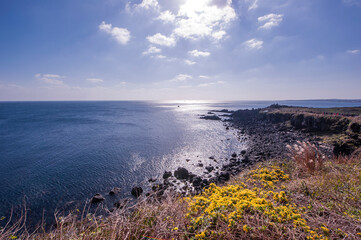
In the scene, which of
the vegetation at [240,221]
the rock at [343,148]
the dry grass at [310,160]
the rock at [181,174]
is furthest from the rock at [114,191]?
the rock at [343,148]

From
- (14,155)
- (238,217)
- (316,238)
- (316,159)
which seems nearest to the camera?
(316,238)

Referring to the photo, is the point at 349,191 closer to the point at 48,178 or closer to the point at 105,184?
the point at 105,184

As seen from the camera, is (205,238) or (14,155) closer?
(205,238)

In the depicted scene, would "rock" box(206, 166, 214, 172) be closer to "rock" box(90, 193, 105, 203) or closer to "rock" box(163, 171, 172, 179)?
"rock" box(163, 171, 172, 179)

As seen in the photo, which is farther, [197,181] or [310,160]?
[197,181]

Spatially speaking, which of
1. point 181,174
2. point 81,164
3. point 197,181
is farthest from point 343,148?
point 81,164

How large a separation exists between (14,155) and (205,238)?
1262 inches

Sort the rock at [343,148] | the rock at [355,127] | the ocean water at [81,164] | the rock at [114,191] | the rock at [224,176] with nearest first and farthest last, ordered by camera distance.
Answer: the ocean water at [81,164] < the rock at [343,148] < the rock at [114,191] < the rock at [224,176] < the rock at [355,127]

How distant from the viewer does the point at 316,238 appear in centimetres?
298

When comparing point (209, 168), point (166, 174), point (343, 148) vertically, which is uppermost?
point (343, 148)

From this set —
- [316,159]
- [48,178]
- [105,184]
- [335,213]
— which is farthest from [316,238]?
[48,178]

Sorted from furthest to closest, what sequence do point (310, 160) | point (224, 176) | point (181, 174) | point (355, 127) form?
1. point (355, 127)
2. point (181, 174)
3. point (224, 176)
4. point (310, 160)

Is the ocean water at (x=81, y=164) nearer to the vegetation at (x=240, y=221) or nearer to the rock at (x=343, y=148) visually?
the vegetation at (x=240, y=221)

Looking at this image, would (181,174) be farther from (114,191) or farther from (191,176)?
(114,191)
